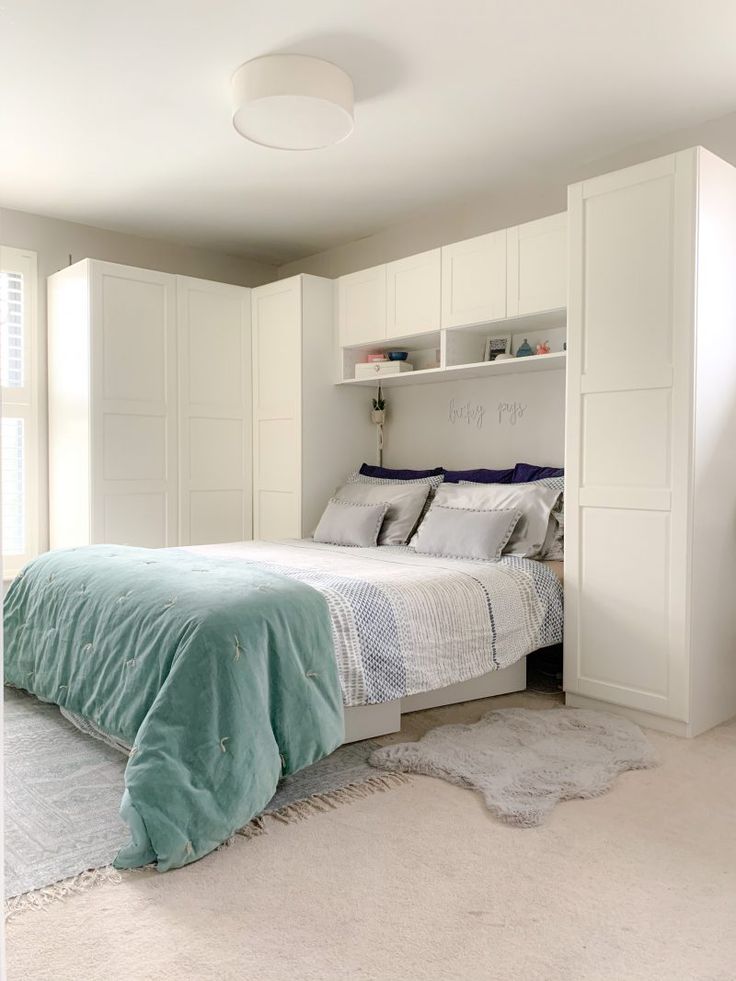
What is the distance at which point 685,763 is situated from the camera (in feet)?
8.83

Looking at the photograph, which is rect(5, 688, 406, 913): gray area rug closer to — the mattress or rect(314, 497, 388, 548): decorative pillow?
the mattress

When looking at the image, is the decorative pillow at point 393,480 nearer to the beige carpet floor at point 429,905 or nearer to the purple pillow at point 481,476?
the purple pillow at point 481,476

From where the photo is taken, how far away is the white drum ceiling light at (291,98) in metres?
2.92

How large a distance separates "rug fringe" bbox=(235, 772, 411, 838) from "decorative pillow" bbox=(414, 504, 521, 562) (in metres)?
1.21

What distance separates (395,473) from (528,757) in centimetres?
233

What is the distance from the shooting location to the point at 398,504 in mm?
4238

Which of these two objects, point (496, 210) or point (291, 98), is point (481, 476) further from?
point (291, 98)

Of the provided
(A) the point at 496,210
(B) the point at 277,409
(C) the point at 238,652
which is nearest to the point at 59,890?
(C) the point at 238,652

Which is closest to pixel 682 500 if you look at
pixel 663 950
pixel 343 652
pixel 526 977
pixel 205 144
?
pixel 343 652

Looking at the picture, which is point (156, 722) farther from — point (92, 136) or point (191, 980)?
point (92, 136)

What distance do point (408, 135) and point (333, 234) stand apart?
1520 millimetres

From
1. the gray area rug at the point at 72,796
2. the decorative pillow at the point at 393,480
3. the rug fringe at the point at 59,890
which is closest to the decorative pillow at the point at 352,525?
the decorative pillow at the point at 393,480

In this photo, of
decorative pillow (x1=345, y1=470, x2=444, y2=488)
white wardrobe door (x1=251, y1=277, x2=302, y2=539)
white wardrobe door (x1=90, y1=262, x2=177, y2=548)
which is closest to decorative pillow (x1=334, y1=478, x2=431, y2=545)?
decorative pillow (x1=345, y1=470, x2=444, y2=488)

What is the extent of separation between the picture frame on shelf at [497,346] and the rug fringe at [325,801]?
2.32 meters
